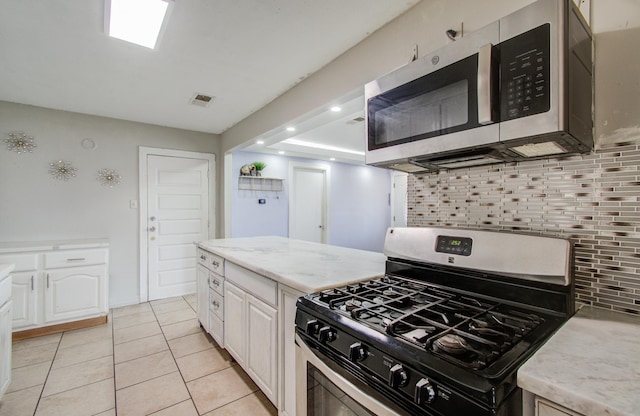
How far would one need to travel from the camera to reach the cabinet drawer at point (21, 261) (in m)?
2.62

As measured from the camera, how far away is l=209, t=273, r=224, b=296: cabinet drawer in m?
2.26

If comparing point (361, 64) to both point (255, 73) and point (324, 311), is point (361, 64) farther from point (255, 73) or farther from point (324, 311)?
point (324, 311)

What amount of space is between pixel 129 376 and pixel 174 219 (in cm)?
224

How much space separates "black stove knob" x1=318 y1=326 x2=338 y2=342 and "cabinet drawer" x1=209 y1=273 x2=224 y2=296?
1425 millimetres

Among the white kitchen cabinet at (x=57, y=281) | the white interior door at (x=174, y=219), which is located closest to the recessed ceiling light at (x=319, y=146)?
the white interior door at (x=174, y=219)

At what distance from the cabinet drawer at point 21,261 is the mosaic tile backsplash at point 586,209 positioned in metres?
3.76

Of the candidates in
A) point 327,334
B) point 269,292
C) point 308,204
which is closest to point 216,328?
point 269,292

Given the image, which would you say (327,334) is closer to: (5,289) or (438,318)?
(438,318)

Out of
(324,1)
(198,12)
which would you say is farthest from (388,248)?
(198,12)

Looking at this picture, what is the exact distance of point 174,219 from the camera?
3.97 metres

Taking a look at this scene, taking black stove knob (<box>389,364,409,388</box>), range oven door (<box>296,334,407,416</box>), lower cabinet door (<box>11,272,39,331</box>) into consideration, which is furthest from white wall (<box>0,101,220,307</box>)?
black stove knob (<box>389,364,409,388</box>)

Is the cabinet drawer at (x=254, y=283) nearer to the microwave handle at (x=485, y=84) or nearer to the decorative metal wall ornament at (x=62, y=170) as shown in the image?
the microwave handle at (x=485, y=84)

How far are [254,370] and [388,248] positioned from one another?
1156mm

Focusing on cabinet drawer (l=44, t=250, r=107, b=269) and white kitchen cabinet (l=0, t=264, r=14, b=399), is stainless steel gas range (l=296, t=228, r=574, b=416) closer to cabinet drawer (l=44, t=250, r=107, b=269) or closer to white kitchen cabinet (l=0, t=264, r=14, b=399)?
white kitchen cabinet (l=0, t=264, r=14, b=399)
